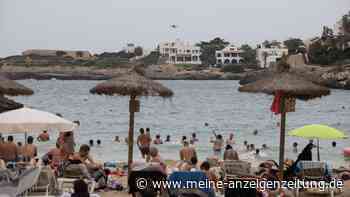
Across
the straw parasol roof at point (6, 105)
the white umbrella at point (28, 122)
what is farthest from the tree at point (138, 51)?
the straw parasol roof at point (6, 105)

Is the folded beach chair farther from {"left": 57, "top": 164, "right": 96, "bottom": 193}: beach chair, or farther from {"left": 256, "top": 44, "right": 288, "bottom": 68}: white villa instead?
{"left": 256, "top": 44, "right": 288, "bottom": 68}: white villa

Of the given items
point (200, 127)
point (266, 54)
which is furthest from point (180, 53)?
point (200, 127)

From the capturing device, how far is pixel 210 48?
17038cm

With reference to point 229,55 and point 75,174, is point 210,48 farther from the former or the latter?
point 75,174

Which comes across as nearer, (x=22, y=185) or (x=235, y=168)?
(x=22, y=185)

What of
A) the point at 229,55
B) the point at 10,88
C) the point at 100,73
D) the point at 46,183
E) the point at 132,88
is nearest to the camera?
the point at 46,183

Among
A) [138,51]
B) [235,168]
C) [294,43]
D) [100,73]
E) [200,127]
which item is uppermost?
[294,43]

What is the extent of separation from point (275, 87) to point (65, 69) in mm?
138126

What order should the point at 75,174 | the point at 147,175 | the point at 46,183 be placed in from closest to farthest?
the point at 147,175
the point at 46,183
the point at 75,174

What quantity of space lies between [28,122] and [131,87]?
1.83m

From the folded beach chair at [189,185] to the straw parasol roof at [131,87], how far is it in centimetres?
294

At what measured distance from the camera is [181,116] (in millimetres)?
46062

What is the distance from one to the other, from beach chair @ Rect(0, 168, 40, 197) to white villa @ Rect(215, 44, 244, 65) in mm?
151781

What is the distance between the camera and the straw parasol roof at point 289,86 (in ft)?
35.5
